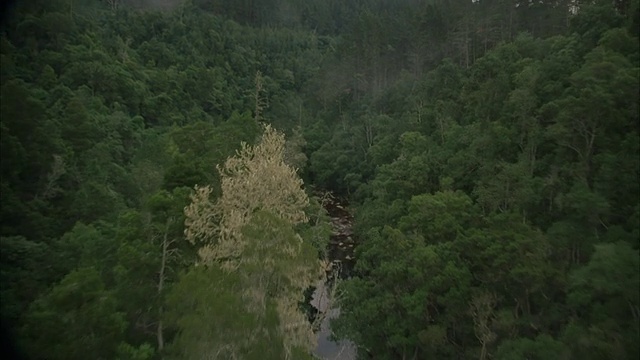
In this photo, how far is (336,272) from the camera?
759 inches

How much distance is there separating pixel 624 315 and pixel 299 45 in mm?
60914

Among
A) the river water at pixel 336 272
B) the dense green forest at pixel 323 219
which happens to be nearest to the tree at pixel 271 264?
the dense green forest at pixel 323 219

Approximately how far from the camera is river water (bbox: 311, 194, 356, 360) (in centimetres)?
1853

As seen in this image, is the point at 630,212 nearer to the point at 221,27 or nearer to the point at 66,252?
the point at 66,252

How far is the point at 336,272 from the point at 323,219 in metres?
6.05

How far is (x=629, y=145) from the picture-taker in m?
12.2

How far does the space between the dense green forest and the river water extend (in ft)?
3.77

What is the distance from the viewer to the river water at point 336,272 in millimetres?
18531

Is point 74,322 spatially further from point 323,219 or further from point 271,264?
point 323,219

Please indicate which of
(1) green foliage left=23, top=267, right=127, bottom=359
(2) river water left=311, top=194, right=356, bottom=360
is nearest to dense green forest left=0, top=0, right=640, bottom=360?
(1) green foliage left=23, top=267, right=127, bottom=359

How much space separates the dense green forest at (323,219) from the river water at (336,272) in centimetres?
115

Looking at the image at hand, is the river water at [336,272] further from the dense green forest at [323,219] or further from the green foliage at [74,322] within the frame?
the green foliage at [74,322]

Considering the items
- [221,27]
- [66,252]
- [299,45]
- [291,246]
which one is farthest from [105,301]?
[299,45]

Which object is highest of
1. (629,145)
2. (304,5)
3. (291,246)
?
(304,5)
